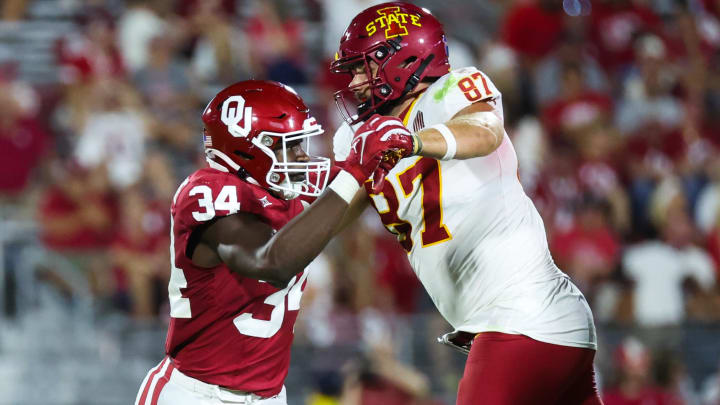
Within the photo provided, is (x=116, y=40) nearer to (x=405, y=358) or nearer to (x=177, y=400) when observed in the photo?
(x=405, y=358)

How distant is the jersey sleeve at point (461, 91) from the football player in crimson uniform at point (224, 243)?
485 millimetres

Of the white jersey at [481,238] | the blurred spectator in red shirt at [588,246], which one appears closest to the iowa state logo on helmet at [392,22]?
the white jersey at [481,238]

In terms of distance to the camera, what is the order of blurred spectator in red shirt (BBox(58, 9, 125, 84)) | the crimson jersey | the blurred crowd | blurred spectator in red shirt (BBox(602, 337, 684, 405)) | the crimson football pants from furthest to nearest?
blurred spectator in red shirt (BBox(58, 9, 125, 84)), the blurred crowd, blurred spectator in red shirt (BBox(602, 337, 684, 405)), the crimson jersey, the crimson football pants

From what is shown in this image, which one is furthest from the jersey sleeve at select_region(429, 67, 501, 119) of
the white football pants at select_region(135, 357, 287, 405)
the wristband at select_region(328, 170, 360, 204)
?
the white football pants at select_region(135, 357, 287, 405)

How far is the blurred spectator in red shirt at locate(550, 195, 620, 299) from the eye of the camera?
858cm

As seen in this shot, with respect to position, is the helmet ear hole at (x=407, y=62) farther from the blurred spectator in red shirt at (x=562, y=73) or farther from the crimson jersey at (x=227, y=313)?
the blurred spectator in red shirt at (x=562, y=73)

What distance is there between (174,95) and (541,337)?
6.30m

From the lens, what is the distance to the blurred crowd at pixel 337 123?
26.5 feet

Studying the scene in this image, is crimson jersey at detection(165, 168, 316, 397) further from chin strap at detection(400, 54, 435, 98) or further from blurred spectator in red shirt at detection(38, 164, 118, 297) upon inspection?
blurred spectator in red shirt at detection(38, 164, 118, 297)

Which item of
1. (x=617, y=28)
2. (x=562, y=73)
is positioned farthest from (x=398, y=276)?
(x=617, y=28)

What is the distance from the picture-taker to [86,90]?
30.8ft

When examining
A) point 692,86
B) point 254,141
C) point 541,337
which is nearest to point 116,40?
point 692,86

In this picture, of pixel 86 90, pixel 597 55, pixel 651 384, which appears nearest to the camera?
pixel 651 384

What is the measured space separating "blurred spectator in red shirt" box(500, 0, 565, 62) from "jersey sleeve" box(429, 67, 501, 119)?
6.63 metres
